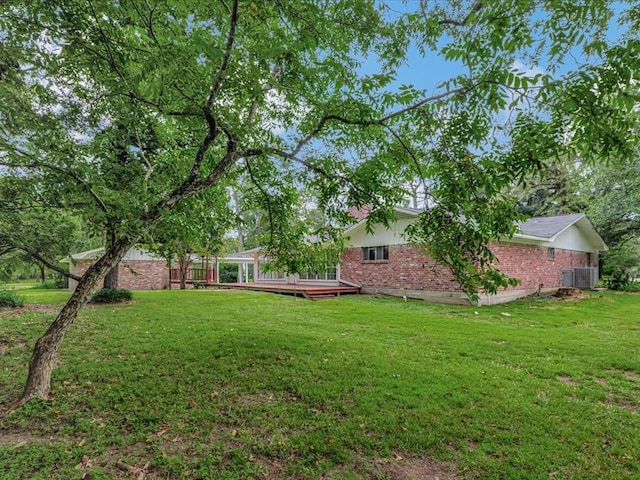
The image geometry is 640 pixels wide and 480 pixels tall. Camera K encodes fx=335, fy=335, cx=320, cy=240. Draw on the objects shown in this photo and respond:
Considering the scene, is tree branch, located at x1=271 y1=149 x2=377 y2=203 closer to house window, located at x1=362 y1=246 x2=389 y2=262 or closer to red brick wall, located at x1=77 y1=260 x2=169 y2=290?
house window, located at x1=362 y1=246 x2=389 y2=262

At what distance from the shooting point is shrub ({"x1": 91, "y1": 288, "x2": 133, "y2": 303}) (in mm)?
11031

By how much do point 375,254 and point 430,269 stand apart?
3.06 meters

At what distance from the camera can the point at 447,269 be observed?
12312 mm

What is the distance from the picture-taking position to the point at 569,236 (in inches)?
670

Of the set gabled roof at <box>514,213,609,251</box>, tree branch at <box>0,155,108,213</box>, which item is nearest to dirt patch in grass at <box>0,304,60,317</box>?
tree branch at <box>0,155,108,213</box>

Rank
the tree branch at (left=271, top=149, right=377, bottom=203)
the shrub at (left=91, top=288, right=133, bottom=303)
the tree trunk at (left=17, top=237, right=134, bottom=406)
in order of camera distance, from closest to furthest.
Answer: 1. the tree trunk at (left=17, top=237, right=134, bottom=406)
2. the tree branch at (left=271, top=149, right=377, bottom=203)
3. the shrub at (left=91, top=288, right=133, bottom=303)

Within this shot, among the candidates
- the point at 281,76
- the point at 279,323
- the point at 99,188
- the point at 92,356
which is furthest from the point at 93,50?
the point at 279,323

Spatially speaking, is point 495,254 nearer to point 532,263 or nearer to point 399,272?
point 532,263

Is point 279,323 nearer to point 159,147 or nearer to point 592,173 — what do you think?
point 159,147

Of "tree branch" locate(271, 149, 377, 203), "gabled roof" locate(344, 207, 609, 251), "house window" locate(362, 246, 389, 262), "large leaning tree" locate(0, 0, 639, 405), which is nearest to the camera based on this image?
"large leaning tree" locate(0, 0, 639, 405)

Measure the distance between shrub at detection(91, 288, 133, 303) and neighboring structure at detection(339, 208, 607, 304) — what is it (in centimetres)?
767

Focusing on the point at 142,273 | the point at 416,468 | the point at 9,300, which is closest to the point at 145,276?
the point at 142,273

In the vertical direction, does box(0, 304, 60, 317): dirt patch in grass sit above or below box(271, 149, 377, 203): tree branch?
below

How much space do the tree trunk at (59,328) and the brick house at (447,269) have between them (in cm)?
744
